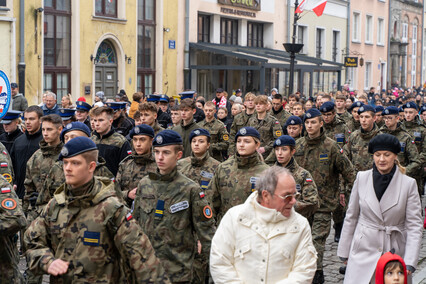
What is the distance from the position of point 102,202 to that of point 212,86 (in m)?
25.7

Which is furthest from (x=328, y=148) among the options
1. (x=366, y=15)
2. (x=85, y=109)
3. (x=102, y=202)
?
(x=366, y=15)

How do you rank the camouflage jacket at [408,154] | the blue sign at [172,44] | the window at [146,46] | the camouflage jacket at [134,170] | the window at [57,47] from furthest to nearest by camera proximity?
the blue sign at [172,44], the window at [146,46], the window at [57,47], the camouflage jacket at [408,154], the camouflage jacket at [134,170]

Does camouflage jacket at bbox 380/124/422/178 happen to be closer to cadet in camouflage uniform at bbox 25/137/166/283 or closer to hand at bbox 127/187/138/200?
hand at bbox 127/187/138/200

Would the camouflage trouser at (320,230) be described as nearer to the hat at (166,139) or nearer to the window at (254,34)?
the hat at (166,139)

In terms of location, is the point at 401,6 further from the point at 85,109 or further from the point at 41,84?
the point at 85,109

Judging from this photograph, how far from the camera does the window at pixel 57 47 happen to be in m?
21.6

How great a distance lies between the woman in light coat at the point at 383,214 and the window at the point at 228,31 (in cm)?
2533

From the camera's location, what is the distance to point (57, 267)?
456 cm

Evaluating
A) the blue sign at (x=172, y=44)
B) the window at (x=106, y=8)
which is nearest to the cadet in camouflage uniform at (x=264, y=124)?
the window at (x=106, y=8)

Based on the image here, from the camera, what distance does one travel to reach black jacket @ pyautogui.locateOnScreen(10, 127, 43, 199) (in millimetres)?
9266

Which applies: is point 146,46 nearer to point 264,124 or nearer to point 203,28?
point 203,28

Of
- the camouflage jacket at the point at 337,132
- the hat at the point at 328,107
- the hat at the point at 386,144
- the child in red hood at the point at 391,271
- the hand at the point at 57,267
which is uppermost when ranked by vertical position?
the hat at the point at 328,107

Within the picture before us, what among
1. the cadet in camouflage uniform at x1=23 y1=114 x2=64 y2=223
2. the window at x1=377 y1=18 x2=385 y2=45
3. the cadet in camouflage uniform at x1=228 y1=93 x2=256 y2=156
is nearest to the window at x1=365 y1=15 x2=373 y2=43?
the window at x1=377 y1=18 x2=385 y2=45

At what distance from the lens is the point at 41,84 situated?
21.2m
